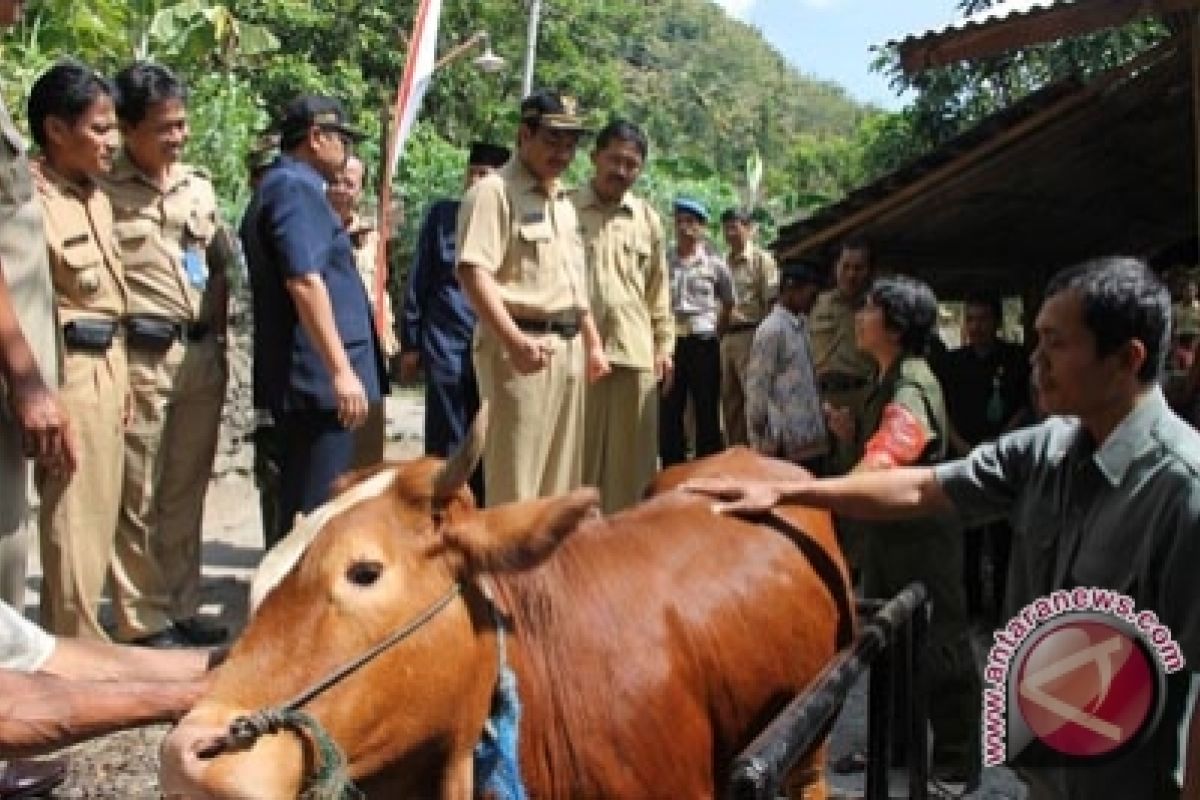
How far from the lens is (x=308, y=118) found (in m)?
5.54

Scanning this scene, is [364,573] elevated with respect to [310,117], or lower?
lower

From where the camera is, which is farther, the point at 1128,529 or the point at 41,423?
the point at 41,423

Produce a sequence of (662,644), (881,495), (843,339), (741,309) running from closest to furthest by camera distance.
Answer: (662,644) → (881,495) → (843,339) → (741,309)

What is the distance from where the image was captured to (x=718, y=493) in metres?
3.93

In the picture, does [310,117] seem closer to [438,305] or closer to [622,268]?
[622,268]

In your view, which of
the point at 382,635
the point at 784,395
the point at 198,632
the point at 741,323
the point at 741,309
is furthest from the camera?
the point at 741,309

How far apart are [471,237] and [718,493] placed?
1968mm

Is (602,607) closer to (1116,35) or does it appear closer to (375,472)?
(375,472)

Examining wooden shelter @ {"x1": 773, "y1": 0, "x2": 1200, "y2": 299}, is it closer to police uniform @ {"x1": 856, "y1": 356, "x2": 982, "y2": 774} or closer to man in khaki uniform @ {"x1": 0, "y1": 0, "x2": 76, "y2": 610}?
police uniform @ {"x1": 856, "y1": 356, "x2": 982, "y2": 774}

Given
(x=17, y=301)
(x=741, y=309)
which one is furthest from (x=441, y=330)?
(x=741, y=309)

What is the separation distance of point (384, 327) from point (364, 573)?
18.3 ft

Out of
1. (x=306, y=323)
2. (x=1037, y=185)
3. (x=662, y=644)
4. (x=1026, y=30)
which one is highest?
(x=1026, y=30)

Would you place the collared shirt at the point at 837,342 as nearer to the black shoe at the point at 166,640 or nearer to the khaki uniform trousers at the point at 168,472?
the khaki uniform trousers at the point at 168,472

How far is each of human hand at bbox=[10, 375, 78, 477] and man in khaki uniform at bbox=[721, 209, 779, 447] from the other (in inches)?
237
